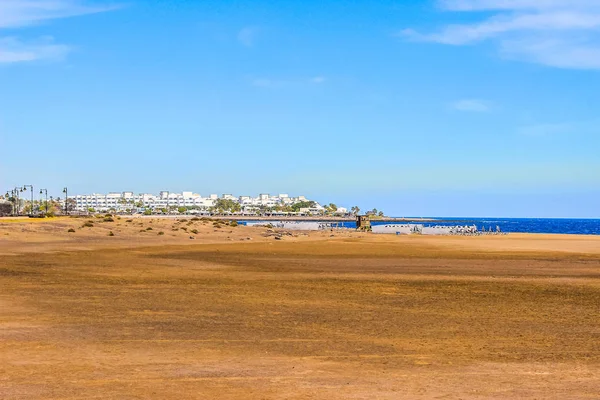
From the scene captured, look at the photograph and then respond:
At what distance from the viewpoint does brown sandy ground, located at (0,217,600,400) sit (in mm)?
9664

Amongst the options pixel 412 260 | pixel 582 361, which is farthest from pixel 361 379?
pixel 412 260

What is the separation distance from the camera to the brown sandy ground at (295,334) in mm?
9664

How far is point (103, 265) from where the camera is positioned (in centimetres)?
3030

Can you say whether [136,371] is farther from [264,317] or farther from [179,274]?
[179,274]

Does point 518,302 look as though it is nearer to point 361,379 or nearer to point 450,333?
point 450,333

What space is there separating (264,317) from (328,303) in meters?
3.00

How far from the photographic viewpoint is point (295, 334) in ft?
45.0

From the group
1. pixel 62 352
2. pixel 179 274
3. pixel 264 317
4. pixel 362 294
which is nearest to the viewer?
pixel 62 352

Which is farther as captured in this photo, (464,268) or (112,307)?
(464,268)

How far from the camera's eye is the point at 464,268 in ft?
103

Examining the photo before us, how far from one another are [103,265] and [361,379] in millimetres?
22217

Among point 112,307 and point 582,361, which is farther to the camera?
point 112,307

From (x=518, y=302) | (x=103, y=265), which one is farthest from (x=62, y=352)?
(x=103, y=265)

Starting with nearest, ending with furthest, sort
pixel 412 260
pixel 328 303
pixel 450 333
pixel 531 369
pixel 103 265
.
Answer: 1. pixel 531 369
2. pixel 450 333
3. pixel 328 303
4. pixel 103 265
5. pixel 412 260
